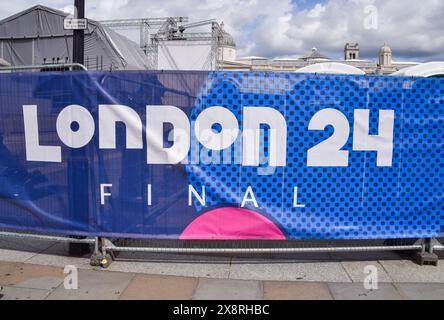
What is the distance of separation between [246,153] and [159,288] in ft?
5.72

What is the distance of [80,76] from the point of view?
15.2 feet

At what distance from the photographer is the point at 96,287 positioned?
13.7ft

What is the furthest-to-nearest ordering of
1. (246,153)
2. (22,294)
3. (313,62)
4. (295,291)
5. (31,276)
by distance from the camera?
(313,62) → (246,153) → (31,276) → (295,291) → (22,294)

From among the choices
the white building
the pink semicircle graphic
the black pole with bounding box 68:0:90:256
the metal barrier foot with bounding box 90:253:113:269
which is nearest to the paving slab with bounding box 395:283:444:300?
the pink semicircle graphic

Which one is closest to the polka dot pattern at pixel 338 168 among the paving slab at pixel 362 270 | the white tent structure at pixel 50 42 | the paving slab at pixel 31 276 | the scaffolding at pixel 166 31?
the paving slab at pixel 362 270

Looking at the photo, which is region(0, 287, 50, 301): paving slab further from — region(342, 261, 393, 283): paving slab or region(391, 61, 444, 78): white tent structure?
region(391, 61, 444, 78): white tent structure

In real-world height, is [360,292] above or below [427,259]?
below

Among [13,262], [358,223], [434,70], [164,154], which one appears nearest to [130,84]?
[164,154]

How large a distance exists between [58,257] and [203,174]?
218cm

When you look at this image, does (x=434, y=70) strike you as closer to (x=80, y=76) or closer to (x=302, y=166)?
(x=302, y=166)

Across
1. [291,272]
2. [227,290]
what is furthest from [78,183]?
[291,272]

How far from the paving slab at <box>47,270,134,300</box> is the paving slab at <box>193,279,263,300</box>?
818 millimetres

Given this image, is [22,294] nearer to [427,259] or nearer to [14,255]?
[14,255]

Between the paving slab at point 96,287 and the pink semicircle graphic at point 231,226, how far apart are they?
893 mm
